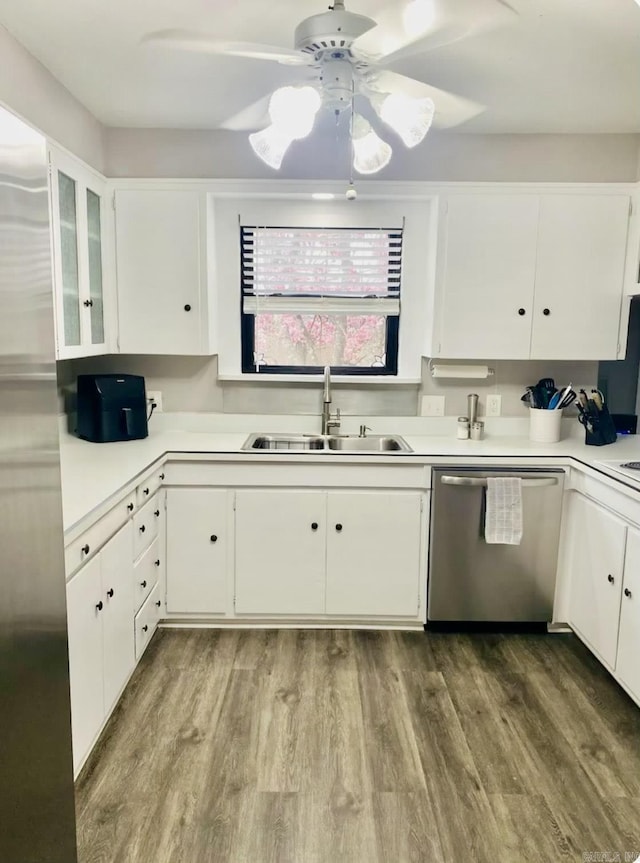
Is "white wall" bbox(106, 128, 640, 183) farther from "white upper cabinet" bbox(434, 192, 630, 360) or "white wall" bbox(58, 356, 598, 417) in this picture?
"white wall" bbox(58, 356, 598, 417)

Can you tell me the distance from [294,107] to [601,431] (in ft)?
7.26

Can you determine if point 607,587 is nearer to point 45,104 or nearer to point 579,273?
point 579,273

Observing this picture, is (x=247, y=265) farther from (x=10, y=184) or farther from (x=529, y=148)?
(x=10, y=184)

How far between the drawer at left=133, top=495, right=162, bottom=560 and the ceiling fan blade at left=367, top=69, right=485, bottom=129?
1808mm

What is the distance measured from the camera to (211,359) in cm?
339

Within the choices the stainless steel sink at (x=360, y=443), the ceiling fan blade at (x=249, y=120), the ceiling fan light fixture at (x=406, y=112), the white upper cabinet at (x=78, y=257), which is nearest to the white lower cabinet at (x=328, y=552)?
the stainless steel sink at (x=360, y=443)

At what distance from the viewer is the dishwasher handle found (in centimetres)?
284

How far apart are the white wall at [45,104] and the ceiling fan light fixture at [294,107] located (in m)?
0.95

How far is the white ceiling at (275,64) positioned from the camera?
6.45 ft

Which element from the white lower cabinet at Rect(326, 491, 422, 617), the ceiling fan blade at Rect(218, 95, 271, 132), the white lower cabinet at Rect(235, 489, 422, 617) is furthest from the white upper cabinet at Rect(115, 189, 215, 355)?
the white lower cabinet at Rect(326, 491, 422, 617)

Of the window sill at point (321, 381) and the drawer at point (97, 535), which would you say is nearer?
the drawer at point (97, 535)

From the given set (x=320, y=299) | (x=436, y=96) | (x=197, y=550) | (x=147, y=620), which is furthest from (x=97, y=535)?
(x=436, y=96)

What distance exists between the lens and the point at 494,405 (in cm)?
340

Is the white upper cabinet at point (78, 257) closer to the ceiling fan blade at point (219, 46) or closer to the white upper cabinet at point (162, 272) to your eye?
the white upper cabinet at point (162, 272)
